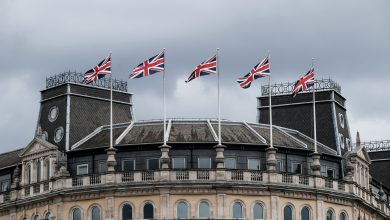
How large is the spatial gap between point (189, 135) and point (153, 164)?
540 cm

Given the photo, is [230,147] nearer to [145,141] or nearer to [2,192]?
[145,141]

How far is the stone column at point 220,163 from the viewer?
144375 millimetres

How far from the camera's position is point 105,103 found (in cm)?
16212

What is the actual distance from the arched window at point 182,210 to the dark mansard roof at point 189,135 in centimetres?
676

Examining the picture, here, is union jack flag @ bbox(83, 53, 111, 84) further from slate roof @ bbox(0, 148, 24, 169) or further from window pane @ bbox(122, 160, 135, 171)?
slate roof @ bbox(0, 148, 24, 169)

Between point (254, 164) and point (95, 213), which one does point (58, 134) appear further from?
point (254, 164)

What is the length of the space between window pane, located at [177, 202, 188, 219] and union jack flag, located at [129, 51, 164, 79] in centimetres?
1430

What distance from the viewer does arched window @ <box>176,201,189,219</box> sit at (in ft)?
472

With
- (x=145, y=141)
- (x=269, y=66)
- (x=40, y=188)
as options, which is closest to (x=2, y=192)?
(x=40, y=188)

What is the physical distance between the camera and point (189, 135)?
149 m

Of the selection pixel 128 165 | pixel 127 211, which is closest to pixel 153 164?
pixel 128 165

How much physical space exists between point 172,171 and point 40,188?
1593 centimetres

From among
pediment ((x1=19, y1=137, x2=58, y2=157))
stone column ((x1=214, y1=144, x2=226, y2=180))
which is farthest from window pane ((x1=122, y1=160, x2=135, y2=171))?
pediment ((x1=19, y1=137, x2=58, y2=157))

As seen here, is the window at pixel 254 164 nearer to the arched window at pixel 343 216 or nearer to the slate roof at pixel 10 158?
the arched window at pixel 343 216
